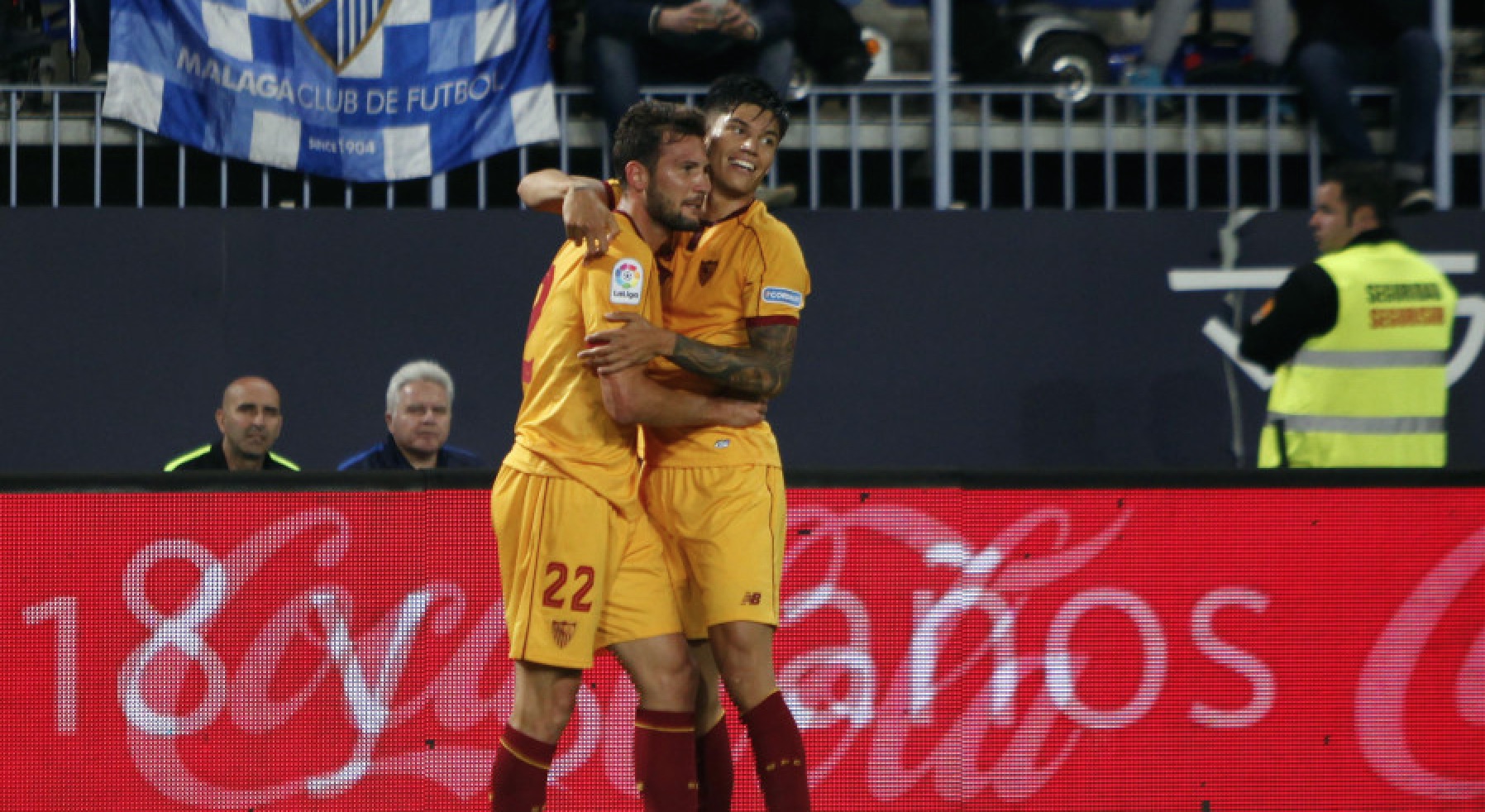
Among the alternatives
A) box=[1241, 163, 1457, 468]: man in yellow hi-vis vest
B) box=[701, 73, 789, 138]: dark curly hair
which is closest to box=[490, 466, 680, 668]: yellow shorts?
box=[701, 73, 789, 138]: dark curly hair

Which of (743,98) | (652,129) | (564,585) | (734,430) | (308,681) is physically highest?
(743,98)

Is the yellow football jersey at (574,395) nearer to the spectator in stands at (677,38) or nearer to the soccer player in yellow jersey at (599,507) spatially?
the soccer player in yellow jersey at (599,507)

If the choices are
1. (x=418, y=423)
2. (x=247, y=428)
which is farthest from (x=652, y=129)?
(x=247, y=428)

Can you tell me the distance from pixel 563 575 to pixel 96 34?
14.1ft

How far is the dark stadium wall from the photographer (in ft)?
23.8

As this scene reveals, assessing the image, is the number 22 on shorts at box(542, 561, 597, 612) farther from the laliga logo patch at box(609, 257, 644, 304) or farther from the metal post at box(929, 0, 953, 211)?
the metal post at box(929, 0, 953, 211)

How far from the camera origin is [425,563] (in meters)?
5.09

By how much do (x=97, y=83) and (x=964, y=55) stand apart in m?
3.73

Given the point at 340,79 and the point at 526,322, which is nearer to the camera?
the point at 340,79

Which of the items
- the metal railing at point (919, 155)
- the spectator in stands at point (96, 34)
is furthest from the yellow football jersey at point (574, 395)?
the spectator in stands at point (96, 34)

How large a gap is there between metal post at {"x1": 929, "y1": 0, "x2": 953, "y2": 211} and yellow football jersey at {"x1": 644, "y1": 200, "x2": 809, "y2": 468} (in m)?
3.30

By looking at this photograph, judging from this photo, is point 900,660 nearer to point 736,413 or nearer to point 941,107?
point 736,413

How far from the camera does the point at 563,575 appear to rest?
434cm

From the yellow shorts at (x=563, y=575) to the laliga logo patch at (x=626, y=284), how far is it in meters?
0.45
